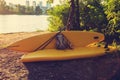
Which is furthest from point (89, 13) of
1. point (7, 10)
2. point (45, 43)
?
point (7, 10)

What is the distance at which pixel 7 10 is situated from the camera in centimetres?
10044

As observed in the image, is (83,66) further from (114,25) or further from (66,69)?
(114,25)

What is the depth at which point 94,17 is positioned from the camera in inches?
528

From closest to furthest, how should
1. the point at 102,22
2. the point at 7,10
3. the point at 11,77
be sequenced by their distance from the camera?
the point at 11,77
the point at 102,22
the point at 7,10

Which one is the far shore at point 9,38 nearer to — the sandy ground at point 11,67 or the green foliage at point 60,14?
the sandy ground at point 11,67

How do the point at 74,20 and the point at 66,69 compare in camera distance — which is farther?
the point at 74,20

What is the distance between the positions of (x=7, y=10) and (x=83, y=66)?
311ft

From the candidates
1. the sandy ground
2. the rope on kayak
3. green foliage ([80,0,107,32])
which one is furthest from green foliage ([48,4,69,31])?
the sandy ground

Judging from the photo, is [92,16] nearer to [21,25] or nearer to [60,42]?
[60,42]

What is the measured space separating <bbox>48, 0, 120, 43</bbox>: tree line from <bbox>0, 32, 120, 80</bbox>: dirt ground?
190 cm

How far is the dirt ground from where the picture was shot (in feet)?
27.6

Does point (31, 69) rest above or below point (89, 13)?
below

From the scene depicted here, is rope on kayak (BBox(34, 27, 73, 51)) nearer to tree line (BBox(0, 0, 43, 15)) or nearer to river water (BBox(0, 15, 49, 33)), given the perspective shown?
river water (BBox(0, 15, 49, 33))

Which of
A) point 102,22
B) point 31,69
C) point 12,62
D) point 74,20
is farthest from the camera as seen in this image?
point 74,20
